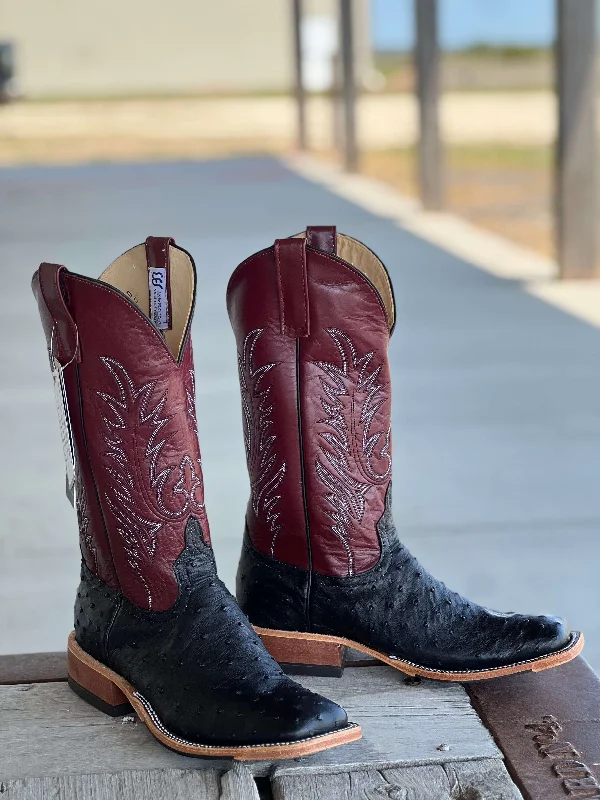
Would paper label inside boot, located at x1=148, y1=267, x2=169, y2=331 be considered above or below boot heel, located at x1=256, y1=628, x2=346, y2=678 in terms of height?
above

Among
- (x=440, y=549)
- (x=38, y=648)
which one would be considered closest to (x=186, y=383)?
(x=38, y=648)

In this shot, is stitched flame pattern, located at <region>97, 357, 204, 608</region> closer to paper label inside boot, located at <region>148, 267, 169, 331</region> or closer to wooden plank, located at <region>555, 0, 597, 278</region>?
paper label inside boot, located at <region>148, 267, 169, 331</region>

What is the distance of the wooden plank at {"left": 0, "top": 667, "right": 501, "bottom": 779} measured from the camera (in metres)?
1.17

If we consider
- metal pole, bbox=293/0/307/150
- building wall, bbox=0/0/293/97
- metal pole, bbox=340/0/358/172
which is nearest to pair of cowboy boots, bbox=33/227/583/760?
metal pole, bbox=340/0/358/172

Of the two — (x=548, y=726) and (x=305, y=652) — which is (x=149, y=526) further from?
(x=548, y=726)

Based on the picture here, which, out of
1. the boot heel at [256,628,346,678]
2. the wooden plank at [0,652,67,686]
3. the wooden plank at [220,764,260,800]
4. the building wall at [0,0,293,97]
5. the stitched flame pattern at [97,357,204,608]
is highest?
the stitched flame pattern at [97,357,204,608]

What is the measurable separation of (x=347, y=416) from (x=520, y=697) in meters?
0.35

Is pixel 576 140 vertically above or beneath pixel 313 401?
beneath

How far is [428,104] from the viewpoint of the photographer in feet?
26.9

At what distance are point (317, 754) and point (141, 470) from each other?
1.10 feet

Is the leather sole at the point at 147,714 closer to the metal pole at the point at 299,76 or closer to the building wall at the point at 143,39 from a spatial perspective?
the metal pole at the point at 299,76

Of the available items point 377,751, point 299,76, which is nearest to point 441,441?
point 377,751

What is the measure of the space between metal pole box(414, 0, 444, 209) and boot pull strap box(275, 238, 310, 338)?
6.98 m

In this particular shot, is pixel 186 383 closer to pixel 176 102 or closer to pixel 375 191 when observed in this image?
pixel 375 191
